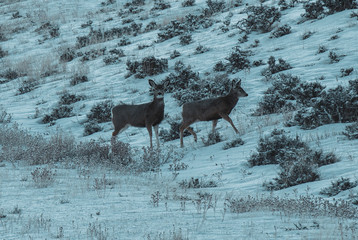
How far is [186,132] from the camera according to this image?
1382cm

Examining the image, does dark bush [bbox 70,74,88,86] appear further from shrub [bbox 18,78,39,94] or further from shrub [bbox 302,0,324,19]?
shrub [bbox 302,0,324,19]

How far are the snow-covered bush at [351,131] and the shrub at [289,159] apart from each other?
0.87 m

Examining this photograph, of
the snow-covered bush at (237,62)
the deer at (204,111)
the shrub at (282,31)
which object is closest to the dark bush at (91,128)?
the deer at (204,111)

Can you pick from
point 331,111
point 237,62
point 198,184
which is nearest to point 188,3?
point 237,62

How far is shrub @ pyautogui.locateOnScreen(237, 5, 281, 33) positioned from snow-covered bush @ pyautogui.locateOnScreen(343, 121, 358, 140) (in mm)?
11395

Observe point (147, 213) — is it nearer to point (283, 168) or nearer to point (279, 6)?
point (283, 168)


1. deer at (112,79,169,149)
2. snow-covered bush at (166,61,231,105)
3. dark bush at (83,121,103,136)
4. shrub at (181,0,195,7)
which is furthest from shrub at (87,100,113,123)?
shrub at (181,0,195,7)

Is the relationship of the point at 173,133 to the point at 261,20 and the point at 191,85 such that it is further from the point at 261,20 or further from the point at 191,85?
the point at 261,20

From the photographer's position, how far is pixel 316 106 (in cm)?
1142

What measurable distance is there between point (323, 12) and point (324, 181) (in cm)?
1389

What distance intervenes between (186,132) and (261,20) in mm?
8928

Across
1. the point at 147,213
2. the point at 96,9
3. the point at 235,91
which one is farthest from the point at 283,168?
the point at 96,9

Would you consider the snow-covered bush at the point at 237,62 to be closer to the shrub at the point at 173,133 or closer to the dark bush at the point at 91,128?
the shrub at the point at 173,133

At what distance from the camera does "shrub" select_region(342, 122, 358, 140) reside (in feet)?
30.8
